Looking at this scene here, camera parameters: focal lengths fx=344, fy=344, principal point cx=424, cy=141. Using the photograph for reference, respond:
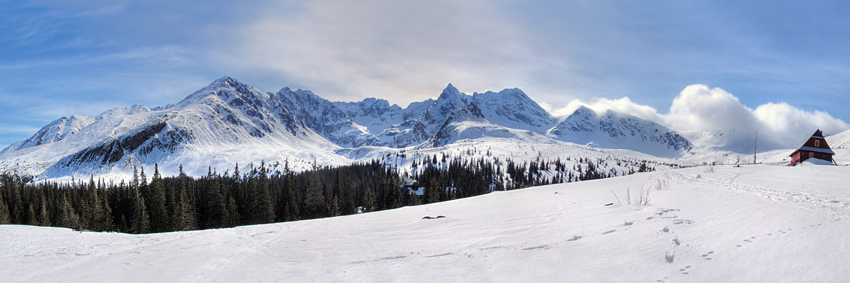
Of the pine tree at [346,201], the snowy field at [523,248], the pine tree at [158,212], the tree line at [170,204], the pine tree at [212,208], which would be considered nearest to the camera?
the snowy field at [523,248]

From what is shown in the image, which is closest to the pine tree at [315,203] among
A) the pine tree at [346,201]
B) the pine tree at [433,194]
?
the pine tree at [346,201]

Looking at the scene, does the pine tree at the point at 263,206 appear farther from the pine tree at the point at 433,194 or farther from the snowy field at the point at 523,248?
the snowy field at the point at 523,248

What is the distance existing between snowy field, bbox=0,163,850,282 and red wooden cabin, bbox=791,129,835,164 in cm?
3257

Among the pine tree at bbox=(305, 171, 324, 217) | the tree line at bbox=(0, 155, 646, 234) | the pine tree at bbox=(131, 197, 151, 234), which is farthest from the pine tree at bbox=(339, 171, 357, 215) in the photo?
the pine tree at bbox=(131, 197, 151, 234)

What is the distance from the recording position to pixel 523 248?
5.83 meters

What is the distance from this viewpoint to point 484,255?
569cm

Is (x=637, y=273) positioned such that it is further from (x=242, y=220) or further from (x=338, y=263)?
(x=242, y=220)

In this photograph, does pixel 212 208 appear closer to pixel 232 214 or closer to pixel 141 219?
pixel 232 214

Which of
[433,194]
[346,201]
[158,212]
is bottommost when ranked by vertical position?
[346,201]

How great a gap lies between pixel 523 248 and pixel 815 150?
143 feet

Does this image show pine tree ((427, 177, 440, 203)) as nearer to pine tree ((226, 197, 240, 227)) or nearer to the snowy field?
pine tree ((226, 197, 240, 227))

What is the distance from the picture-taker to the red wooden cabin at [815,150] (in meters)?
32.0

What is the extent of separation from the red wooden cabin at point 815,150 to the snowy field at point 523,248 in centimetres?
3257

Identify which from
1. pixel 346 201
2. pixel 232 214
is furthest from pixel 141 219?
pixel 346 201
